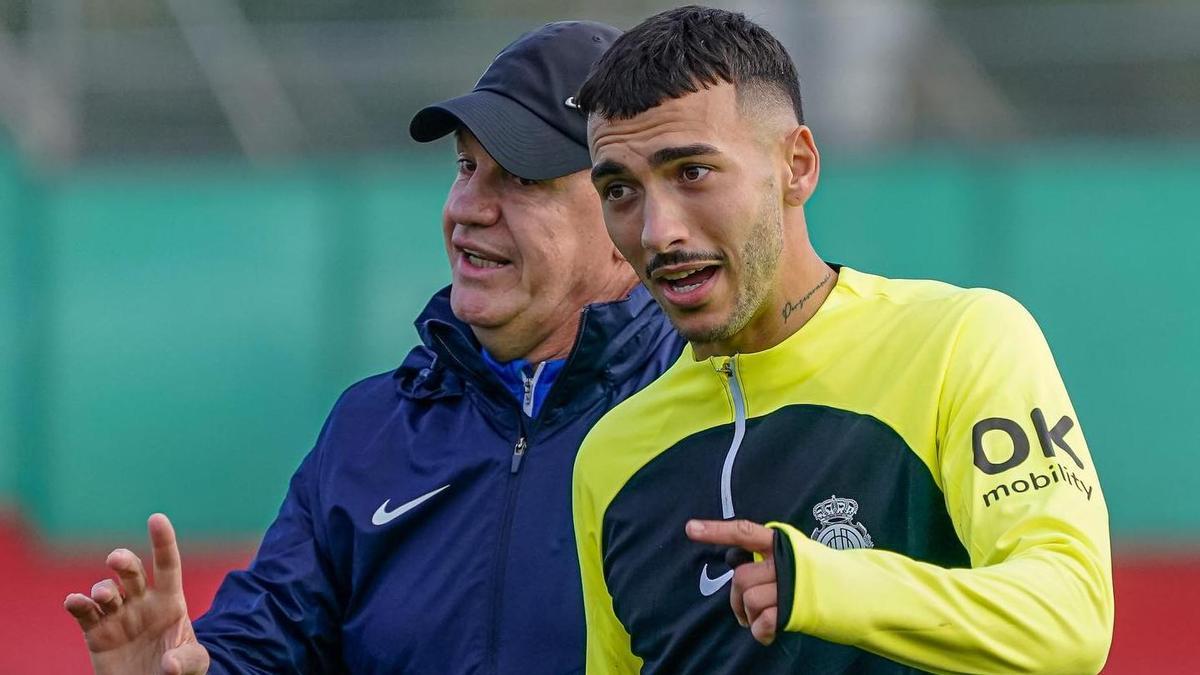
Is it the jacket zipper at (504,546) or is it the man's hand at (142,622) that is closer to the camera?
the man's hand at (142,622)

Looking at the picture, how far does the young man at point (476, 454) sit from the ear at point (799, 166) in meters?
0.63

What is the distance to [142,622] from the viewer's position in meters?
2.98

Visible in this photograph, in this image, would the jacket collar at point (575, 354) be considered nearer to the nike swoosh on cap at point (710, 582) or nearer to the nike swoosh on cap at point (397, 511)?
the nike swoosh on cap at point (397, 511)

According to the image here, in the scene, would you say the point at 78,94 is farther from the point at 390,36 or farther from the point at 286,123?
the point at 390,36

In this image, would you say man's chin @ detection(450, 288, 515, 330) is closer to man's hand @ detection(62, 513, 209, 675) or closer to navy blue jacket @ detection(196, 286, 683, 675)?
navy blue jacket @ detection(196, 286, 683, 675)

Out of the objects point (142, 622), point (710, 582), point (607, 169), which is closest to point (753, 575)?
point (710, 582)

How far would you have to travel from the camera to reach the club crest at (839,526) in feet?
8.31

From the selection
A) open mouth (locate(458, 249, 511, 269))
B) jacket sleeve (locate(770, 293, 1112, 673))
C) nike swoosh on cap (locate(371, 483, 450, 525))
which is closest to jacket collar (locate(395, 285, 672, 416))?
open mouth (locate(458, 249, 511, 269))

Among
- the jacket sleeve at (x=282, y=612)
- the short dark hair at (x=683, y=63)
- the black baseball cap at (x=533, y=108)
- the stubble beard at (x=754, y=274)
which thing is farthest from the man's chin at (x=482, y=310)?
the stubble beard at (x=754, y=274)

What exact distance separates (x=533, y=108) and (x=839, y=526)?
4.13 ft

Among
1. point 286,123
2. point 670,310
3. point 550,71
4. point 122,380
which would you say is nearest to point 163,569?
point 670,310

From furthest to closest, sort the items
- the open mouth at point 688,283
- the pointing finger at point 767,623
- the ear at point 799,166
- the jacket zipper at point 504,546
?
the jacket zipper at point 504,546, the ear at point 799,166, the open mouth at point 688,283, the pointing finger at point 767,623

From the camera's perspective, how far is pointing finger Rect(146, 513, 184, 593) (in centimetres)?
286

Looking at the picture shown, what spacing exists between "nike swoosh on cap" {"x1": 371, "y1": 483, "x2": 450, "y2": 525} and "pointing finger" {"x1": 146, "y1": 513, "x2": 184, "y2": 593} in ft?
1.46
